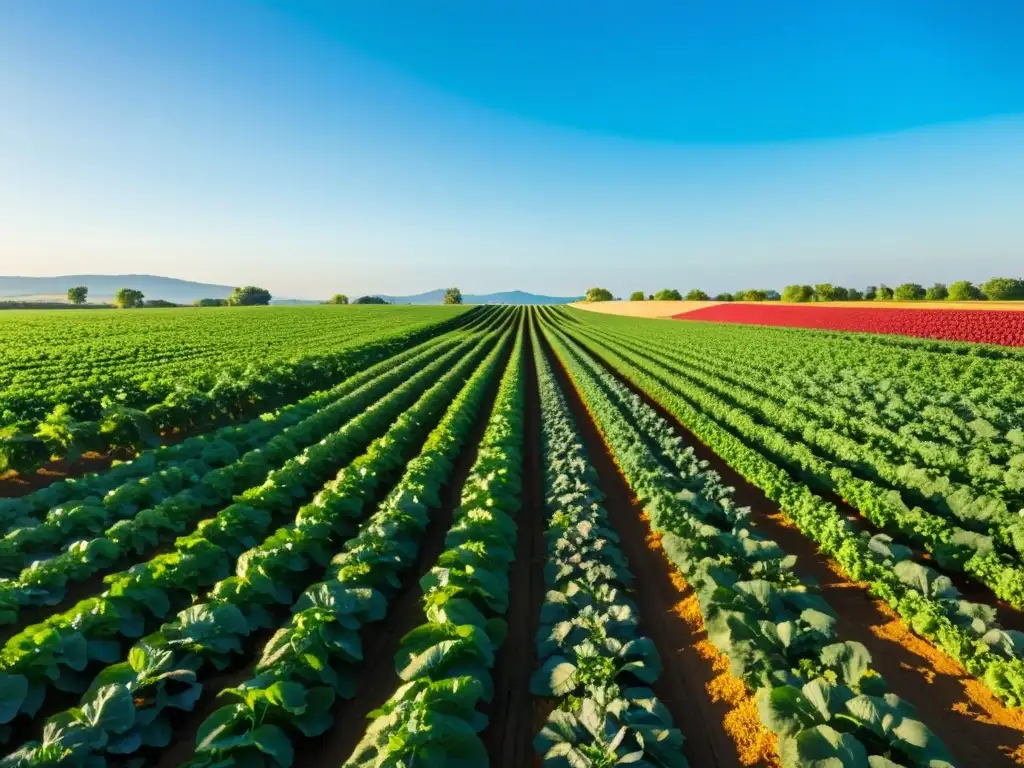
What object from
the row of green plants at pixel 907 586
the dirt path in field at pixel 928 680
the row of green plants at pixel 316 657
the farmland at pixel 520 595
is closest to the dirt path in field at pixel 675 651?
the farmland at pixel 520 595

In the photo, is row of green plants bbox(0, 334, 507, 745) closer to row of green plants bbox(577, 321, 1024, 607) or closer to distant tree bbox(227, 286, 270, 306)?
row of green plants bbox(577, 321, 1024, 607)

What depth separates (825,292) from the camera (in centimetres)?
10175

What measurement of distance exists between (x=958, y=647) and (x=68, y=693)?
949 cm

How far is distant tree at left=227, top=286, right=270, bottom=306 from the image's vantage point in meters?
143

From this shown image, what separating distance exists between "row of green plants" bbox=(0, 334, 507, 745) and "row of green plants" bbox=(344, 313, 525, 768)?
7.43 ft

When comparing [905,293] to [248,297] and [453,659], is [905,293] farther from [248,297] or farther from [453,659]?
[248,297]

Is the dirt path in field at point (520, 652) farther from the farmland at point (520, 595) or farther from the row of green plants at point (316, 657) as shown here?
the row of green plants at point (316, 657)

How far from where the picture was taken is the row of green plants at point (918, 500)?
21.3 feet

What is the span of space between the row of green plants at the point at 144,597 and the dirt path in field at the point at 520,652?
10.1 ft

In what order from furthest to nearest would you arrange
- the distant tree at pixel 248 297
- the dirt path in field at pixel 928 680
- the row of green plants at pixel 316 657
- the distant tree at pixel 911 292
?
the distant tree at pixel 248 297 → the distant tree at pixel 911 292 → the dirt path in field at pixel 928 680 → the row of green plants at pixel 316 657

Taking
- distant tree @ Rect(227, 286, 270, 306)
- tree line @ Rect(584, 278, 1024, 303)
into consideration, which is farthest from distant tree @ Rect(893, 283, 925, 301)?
distant tree @ Rect(227, 286, 270, 306)

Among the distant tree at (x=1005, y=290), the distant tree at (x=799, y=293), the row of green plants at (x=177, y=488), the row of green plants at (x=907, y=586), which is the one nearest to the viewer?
the row of green plants at (x=907, y=586)

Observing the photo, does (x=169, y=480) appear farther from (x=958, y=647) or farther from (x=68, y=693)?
(x=958, y=647)

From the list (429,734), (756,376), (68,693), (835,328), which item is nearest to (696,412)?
(756,376)
